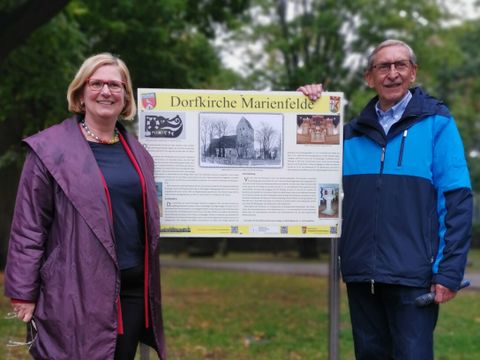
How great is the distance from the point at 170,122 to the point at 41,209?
1.16 m

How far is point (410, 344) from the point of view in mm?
3752

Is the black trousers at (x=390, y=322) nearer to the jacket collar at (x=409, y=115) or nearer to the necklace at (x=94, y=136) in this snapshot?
the jacket collar at (x=409, y=115)

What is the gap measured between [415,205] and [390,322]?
27.2 inches

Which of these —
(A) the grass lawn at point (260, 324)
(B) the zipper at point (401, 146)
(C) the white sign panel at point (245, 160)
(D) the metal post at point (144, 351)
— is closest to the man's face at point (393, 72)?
(B) the zipper at point (401, 146)

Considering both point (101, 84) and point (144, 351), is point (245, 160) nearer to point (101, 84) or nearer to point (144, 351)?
point (101, 84)

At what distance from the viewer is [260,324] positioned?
8.93 metres

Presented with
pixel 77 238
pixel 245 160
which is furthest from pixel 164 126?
pixel 77 238

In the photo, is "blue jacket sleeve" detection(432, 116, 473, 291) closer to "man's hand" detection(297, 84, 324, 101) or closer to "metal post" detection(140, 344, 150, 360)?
"man's hand" detection(297, 84, 324, 101)

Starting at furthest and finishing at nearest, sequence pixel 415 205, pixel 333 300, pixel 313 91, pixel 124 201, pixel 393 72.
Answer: pixel 333 300 < pixel 313 91 < pixel 393 72 < pixel 415 205 < pixel 124 201

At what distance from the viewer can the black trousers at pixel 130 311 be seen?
11.6 ft

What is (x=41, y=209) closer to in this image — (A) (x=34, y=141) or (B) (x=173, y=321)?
(A) (x=34, y=141)

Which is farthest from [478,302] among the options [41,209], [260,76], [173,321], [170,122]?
[260,76]

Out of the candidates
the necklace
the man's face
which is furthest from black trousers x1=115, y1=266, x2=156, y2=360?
the man's face

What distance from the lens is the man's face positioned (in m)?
3.90
